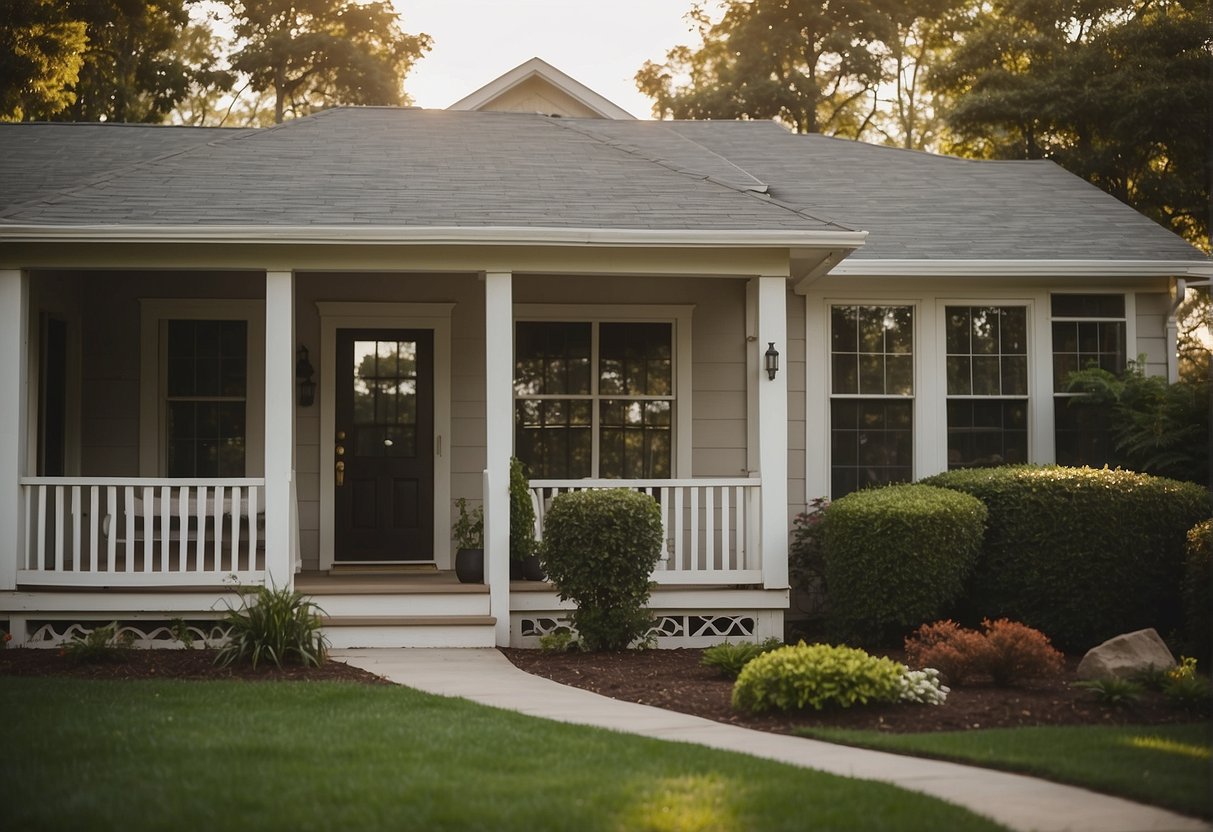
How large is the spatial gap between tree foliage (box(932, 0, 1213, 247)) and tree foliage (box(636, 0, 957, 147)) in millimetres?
3968

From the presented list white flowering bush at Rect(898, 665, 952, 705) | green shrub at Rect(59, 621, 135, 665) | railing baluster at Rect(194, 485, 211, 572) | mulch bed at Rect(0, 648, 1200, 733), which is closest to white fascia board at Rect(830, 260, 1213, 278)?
mulch bed at Rect(0, 648, 1200, 733)

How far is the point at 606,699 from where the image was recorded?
6816 millimetres

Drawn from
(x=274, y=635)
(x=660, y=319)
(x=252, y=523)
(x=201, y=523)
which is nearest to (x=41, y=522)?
(x=201, y=523)

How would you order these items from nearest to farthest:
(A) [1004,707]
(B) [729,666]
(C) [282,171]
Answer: (A) [1004,707]
(B) [729,666]
(C) [282,171]

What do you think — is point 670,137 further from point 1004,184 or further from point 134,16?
point 134,16

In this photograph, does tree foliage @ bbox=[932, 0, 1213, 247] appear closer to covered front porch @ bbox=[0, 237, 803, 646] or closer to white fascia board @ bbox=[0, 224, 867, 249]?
covered front porch @ bbox=[0, 237, 803, 646]

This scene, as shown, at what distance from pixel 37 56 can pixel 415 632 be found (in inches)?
499

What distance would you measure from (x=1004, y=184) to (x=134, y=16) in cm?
1646

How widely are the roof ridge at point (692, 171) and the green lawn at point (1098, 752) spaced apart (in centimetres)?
420

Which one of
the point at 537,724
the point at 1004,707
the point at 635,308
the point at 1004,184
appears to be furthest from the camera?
the point at 1004,184

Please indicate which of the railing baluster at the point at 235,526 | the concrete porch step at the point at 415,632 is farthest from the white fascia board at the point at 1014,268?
the railing baluster at the point at 235,526

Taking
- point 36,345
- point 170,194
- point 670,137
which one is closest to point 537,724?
point 170,194

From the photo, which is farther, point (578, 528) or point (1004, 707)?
point (578, 528)

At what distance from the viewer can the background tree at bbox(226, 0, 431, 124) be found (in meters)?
25.6
